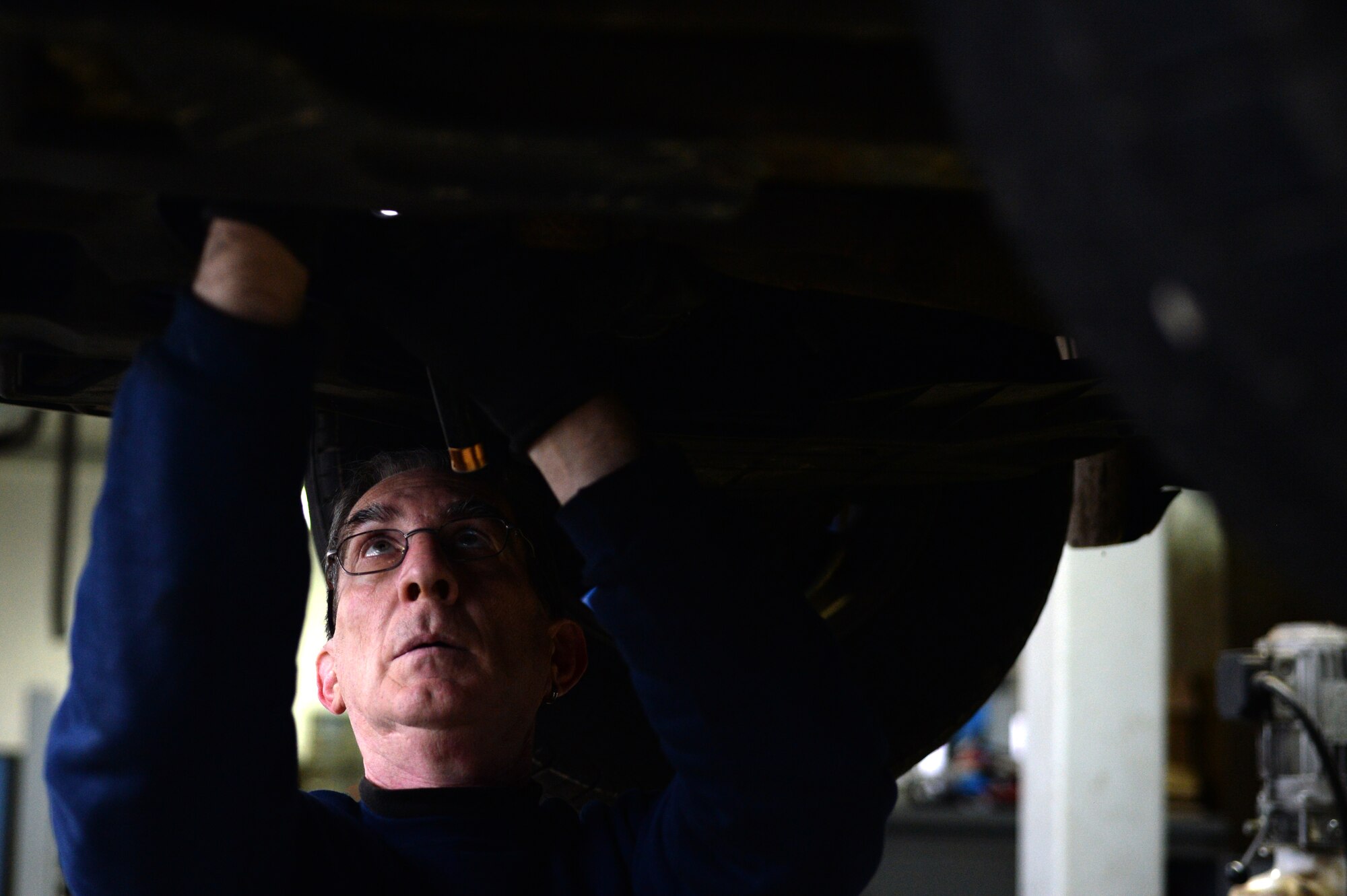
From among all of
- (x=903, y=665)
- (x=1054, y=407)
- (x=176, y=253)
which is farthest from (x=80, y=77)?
(x=903, y=665)

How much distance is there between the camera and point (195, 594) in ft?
2.59

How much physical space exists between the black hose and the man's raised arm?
67.3 inches

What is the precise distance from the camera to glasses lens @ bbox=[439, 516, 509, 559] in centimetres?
135

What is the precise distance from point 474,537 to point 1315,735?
1.50 meters

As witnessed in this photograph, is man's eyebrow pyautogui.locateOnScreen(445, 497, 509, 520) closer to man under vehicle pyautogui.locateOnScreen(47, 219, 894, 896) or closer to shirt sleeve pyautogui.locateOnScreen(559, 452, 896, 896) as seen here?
man under vehicle pyautogui.locateOnScreen(47, 219, 894, 896)

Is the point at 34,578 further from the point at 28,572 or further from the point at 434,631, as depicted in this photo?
the point at 434,631

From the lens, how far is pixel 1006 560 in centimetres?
159

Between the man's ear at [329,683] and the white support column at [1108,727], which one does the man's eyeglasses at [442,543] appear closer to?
the man's ear at [329,683]

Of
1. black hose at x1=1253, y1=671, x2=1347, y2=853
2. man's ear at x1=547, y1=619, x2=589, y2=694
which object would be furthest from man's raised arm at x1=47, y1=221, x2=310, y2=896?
black hose at x1=1253, y1=671, x2=1347, y2=853

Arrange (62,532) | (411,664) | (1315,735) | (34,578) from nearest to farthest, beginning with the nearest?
(411,664)
(1315,735)
(62,532)
(34,578)

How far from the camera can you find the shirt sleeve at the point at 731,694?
895mm

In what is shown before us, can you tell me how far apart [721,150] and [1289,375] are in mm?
241

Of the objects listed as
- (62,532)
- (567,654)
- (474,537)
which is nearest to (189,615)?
(474,537)

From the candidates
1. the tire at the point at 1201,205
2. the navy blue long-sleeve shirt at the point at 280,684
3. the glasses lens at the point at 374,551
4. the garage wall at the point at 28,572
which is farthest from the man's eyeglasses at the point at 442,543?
the garage wall at the point at 28,572
